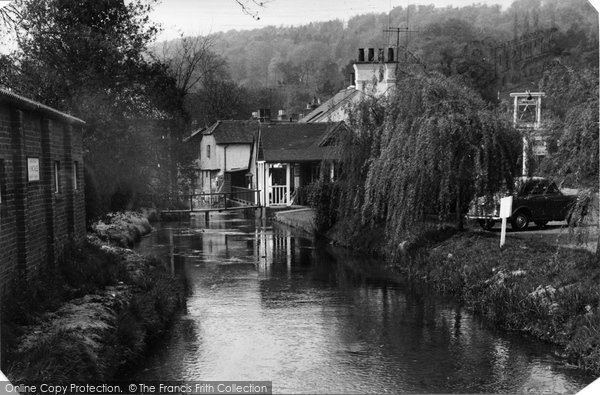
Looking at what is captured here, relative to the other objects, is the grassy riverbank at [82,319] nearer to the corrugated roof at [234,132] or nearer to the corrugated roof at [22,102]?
the corrugated roof at [22,102]

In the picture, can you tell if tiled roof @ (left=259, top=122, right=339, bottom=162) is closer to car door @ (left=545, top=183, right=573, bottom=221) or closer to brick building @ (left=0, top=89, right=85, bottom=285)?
car door @ (left=545, top=183, right=573, bottom=221)

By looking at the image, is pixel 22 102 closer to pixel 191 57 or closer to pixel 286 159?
pixel 286 159

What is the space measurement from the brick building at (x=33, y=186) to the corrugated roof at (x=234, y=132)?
35120mm

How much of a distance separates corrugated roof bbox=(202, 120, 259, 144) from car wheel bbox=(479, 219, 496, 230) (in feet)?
95.7

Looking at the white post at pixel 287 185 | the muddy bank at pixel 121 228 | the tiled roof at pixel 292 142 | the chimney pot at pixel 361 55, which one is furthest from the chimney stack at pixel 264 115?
the muddy bank at pixel 121 228

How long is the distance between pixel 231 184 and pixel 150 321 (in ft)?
121

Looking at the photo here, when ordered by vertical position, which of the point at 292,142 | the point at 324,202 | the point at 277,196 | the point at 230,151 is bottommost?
the point at 277,196

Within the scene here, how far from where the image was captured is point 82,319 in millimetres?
8531

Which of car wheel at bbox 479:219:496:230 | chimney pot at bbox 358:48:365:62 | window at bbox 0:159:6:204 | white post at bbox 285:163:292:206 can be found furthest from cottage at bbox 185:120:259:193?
window at bbox 0:159:6:204

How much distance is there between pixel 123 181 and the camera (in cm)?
2086

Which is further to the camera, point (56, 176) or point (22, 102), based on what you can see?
point (56, 176)

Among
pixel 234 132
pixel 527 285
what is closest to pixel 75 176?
pixel 527 285

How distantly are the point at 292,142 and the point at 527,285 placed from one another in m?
27.4

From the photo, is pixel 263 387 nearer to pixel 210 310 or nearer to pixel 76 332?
pixel 76 332
